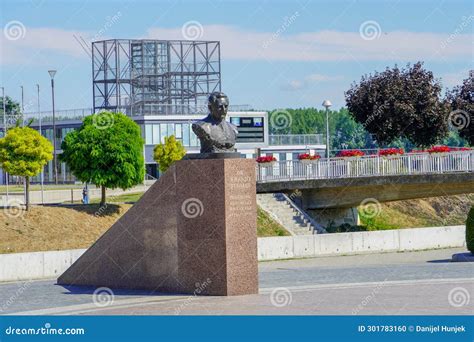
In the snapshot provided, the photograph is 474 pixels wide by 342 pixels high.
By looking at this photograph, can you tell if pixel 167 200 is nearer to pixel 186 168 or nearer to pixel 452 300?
pixel 186 168

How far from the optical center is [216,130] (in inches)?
965

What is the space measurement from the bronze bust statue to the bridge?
26.8 meters

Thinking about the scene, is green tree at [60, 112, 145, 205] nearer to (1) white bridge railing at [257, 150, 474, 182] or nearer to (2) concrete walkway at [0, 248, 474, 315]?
(1) white bridge railing at [257, 150, 474, 182]

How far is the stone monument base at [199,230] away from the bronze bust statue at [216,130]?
550mm

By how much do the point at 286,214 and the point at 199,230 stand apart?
30878mm

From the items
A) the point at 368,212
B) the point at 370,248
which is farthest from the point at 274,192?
the point at 370,248

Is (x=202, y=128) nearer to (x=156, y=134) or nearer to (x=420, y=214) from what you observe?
(x=420, y=214)

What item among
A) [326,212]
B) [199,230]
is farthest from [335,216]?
[199,230]

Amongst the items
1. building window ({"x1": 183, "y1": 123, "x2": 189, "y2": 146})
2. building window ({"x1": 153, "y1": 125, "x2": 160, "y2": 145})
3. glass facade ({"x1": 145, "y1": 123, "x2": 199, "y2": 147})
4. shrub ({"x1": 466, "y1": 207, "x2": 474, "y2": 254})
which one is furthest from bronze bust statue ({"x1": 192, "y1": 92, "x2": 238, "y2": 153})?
building window ({"x1": 183, "y1": 123, "x2": 189, "y2": 146})

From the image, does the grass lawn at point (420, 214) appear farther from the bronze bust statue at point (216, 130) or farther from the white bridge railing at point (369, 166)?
the bronze bust statue at point (216, 130)

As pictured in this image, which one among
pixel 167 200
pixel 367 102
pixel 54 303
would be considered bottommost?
pixel 54 303

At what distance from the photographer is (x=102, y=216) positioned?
169ft

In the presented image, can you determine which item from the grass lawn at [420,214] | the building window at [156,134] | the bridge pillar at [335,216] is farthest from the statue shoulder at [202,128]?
the building window at [156,134]

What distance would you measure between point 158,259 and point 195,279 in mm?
1324
